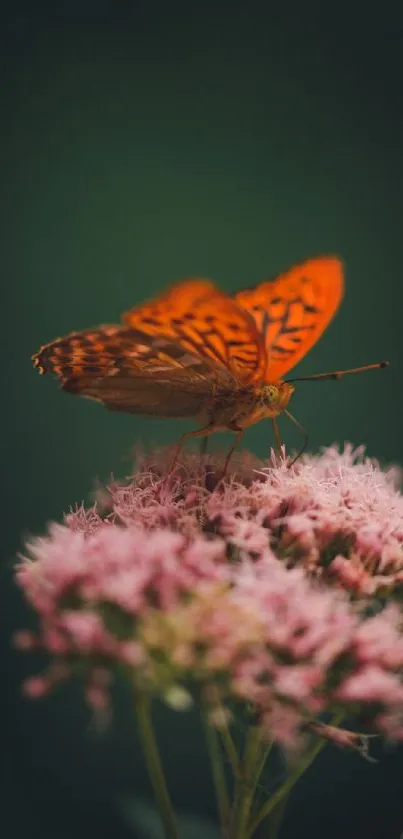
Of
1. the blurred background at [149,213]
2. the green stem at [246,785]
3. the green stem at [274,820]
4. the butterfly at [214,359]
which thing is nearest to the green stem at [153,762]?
the green stem at [246,785]

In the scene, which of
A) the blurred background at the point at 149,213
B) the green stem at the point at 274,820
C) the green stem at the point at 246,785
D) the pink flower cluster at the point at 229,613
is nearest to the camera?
the pink flower cluster at the point at 229,613

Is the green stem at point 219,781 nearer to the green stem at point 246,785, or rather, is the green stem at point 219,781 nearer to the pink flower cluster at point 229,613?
the green stem at point 246,785

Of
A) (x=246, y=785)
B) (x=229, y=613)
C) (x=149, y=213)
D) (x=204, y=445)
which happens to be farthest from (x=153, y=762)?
(x=149, y=213)

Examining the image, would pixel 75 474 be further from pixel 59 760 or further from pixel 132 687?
pixel 132 687

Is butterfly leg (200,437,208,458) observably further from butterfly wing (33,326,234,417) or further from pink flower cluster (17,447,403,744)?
pink flower cluster (17,447,403,744)

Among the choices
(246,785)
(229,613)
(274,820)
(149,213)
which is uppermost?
(149,213)

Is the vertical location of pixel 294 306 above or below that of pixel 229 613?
above

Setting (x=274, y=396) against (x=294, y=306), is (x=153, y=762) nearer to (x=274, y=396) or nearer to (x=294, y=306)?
(x=274, y=396)
